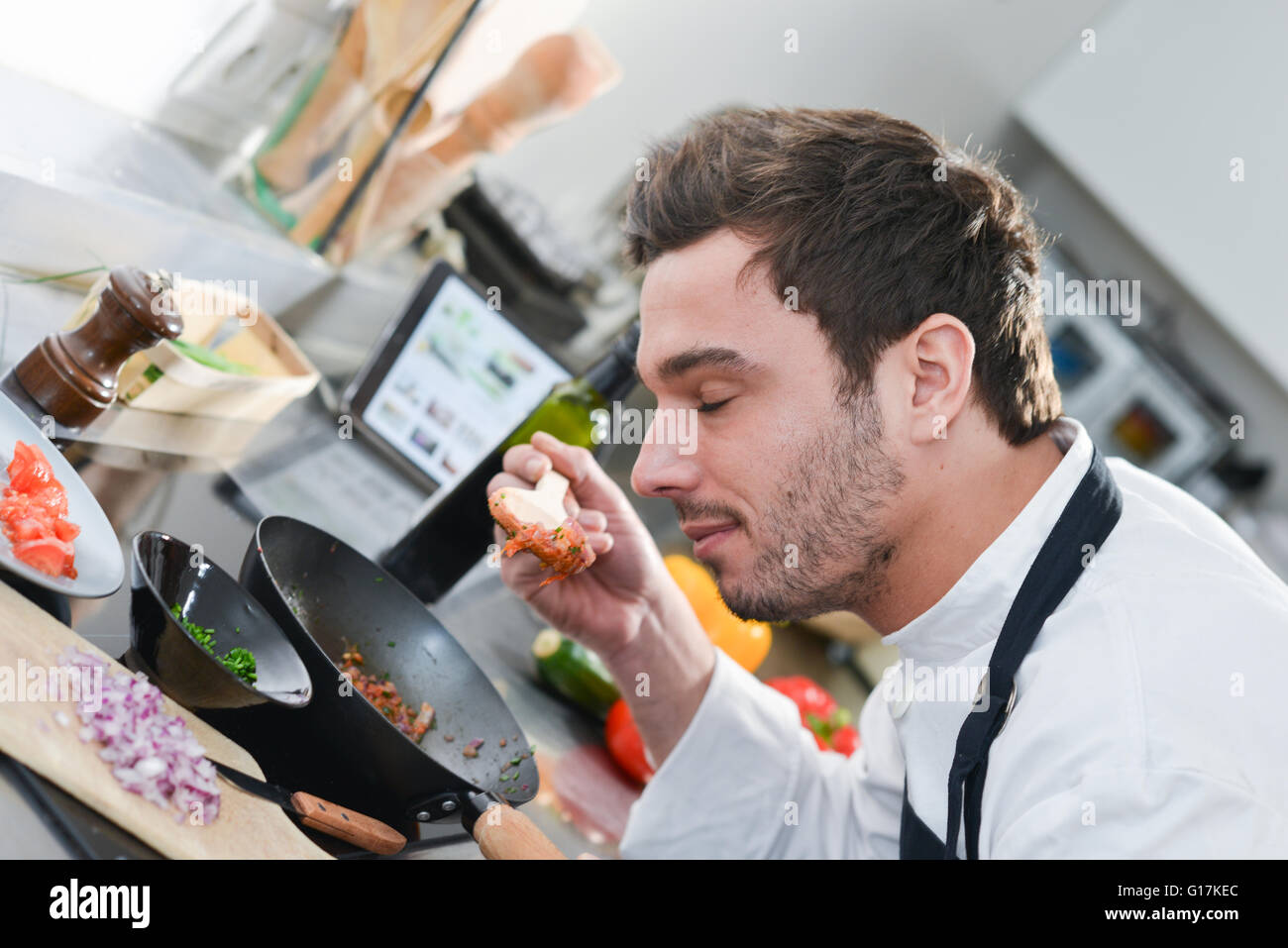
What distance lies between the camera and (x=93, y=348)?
85cm

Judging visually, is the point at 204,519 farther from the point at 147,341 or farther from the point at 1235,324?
the point at 1235,324

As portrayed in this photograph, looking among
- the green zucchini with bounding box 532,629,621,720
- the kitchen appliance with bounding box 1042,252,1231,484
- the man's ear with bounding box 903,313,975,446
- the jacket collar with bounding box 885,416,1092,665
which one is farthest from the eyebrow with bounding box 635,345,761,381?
the kitchen appliance with bounding box 1042,252,1231,484

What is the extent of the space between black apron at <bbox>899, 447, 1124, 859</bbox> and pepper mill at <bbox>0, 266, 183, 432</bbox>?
0.74 m

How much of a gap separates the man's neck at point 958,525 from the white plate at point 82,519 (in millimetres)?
648

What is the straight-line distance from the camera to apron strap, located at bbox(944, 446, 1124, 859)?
80cm

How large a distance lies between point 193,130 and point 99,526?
943 mm

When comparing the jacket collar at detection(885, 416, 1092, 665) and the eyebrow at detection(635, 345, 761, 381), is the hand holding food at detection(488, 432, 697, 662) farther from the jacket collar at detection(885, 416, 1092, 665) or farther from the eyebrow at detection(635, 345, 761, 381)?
the jacket collar at detection(885, 416, 1092, 665)

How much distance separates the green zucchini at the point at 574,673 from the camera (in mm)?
1154

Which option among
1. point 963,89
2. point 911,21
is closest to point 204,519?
point 911,21

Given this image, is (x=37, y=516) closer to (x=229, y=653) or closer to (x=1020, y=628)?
(x=229, y=653)

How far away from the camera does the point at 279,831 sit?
0.61 meters

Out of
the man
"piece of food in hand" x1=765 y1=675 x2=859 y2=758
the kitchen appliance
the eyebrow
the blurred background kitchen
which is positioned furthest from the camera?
the kitchen appliance

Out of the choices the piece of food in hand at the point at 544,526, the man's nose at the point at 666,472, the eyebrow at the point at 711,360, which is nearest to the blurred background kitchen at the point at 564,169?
the piece of food in hand at the point at 544,526

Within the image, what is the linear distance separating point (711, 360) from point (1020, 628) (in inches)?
13.3
